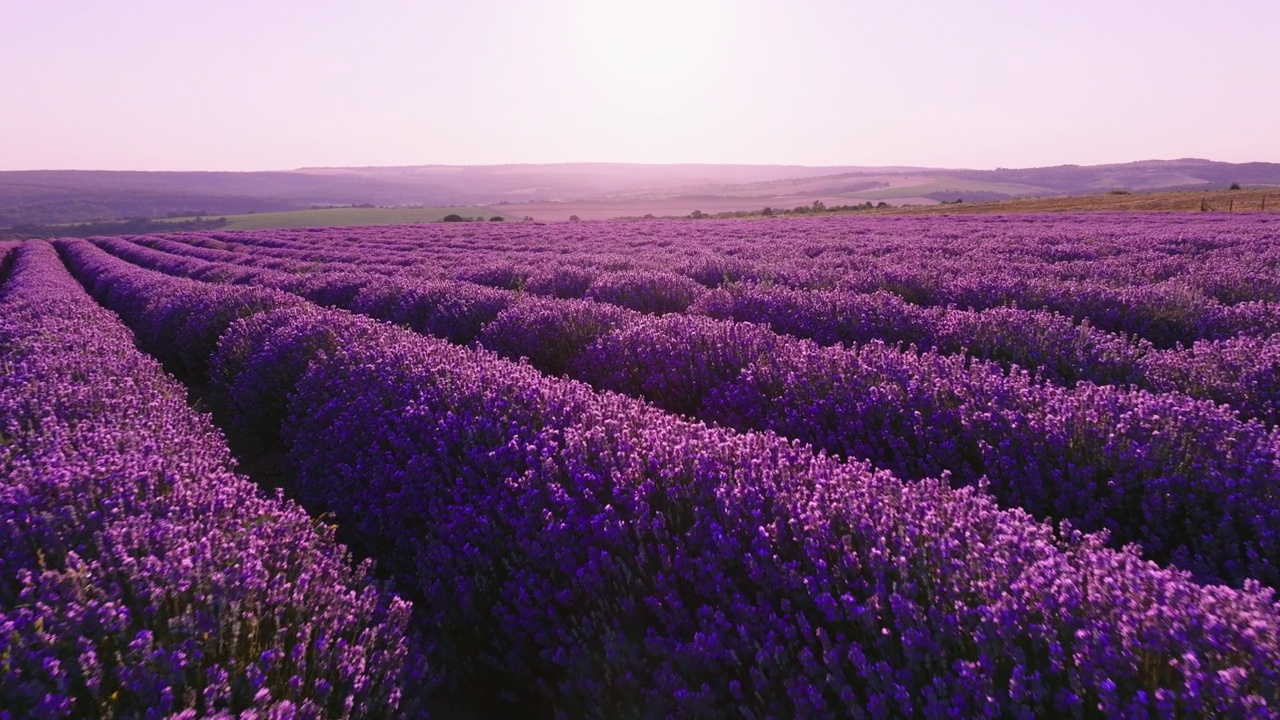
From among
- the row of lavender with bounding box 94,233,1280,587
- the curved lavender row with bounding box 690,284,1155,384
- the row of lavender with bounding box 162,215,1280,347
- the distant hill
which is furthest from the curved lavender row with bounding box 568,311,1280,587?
the distant hill

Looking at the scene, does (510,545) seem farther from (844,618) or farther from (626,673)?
(844,618)

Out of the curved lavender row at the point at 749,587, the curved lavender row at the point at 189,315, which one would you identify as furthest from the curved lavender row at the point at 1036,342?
the curved lavender row at the point at 189,315

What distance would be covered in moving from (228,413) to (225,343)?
0.93 meters

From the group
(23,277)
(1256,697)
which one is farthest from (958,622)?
(23,277)

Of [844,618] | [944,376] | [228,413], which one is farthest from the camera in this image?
[228,413]

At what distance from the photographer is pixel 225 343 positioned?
6141 mm

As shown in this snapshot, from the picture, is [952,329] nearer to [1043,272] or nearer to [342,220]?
[1043,272]

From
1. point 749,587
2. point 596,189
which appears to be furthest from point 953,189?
point 749,587

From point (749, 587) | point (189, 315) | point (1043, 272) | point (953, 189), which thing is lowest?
point (189, 315)

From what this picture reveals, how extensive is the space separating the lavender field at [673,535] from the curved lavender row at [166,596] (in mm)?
12

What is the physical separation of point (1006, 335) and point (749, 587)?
3315 millimetres

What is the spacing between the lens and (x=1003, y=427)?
2.84 meters

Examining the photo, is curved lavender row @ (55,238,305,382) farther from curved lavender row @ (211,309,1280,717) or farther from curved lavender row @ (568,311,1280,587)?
curved lavender row @ (568,311,1280,587)

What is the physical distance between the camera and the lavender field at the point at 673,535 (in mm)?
1477
